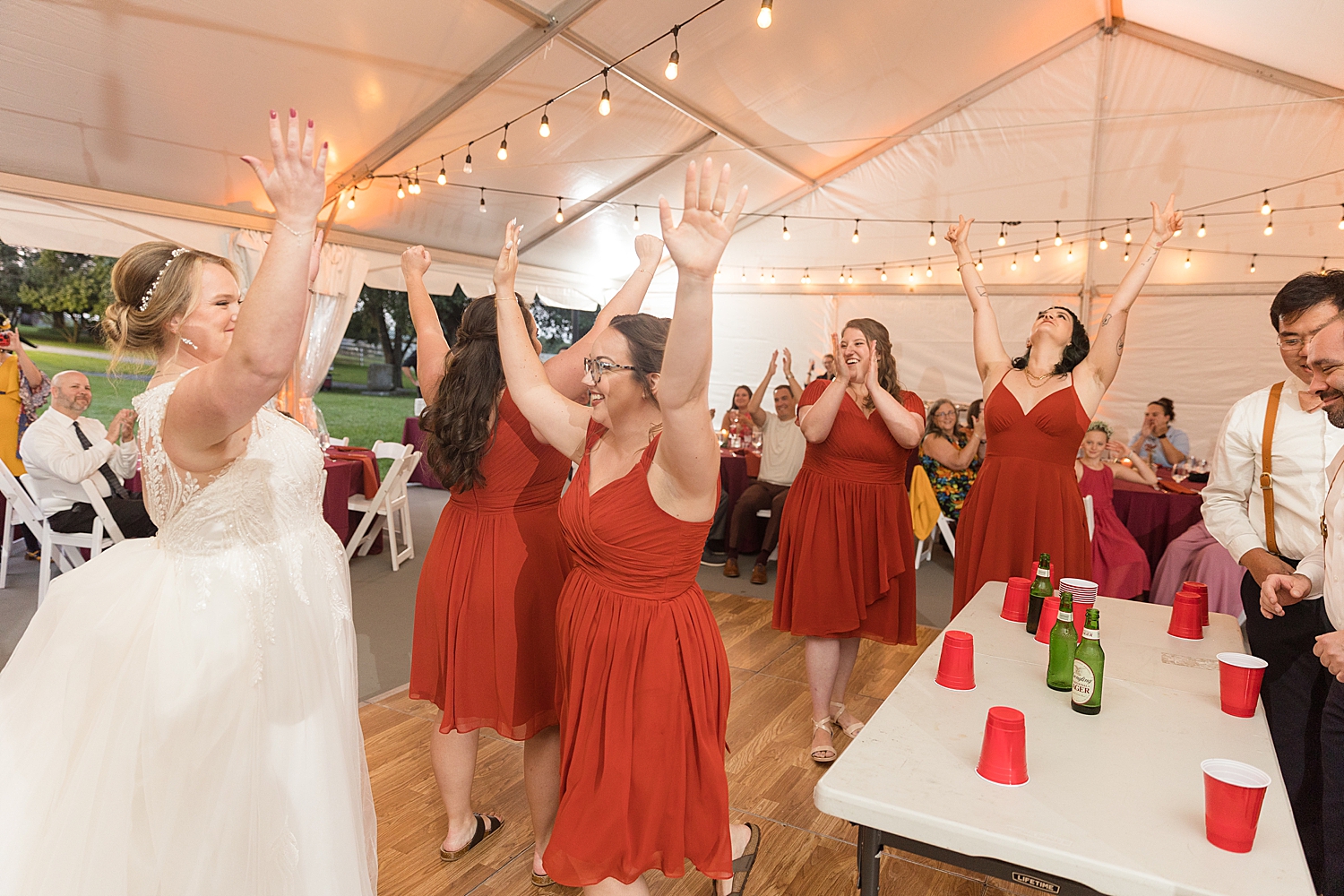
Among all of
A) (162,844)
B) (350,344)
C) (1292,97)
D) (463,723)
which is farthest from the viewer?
(350,344)

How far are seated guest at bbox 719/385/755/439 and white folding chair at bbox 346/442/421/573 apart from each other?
2.85 m

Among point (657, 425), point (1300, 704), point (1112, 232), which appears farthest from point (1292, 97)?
point (657, 425)

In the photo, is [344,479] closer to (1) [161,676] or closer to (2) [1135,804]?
(1) [161,676]

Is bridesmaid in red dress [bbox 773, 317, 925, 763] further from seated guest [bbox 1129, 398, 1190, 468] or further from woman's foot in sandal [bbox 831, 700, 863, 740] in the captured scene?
seated guest [bbox 1129, 398, 1190, 468]

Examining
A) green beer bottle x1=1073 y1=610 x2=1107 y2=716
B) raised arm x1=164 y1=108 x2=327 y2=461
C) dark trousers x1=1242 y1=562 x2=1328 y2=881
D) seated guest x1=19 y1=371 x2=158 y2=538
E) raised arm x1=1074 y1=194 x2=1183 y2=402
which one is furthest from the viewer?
seated guest x1=19 y1=371 x2=158 y2=538

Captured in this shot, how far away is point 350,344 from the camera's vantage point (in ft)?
36.6

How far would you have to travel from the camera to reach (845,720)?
3.20 meters

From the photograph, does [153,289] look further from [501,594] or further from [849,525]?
[849,525]

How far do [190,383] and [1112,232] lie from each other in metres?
8.62

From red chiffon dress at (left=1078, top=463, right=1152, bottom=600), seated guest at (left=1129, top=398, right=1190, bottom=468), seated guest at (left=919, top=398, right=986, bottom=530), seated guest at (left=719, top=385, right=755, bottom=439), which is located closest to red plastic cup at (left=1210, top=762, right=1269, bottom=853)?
red chiffon dress at (left=1078, top=463, right=1152, bottom=600)

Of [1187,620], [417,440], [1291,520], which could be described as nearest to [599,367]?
[1187,620]

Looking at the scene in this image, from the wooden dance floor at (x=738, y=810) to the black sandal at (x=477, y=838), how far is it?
2 centimetres

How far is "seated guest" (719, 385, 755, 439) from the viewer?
23.8 ft

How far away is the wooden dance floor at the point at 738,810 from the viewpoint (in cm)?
223
